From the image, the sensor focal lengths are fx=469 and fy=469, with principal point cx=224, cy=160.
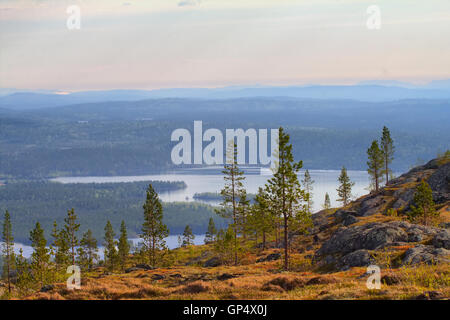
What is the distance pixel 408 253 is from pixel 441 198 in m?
43.5

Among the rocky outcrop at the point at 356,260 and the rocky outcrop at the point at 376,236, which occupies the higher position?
the rocky outcrop at the point at 376,236

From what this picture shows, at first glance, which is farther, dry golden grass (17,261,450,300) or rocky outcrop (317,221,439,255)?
rocky outcrop (317,221,439,255)

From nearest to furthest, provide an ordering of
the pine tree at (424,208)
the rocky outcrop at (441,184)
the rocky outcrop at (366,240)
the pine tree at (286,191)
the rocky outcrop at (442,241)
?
the rocky outcrop at (442,241) < the rocky outcrop at (366,240) < the pine tree at (286,191) < the pine tree at (424,208) < the rocky outcrop at (441,184)

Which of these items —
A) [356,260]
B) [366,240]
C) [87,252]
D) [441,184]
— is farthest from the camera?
[87,252]

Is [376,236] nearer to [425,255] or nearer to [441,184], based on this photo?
[425,255]

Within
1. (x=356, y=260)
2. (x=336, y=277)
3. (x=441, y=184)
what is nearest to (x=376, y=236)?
(x=356, y=260)

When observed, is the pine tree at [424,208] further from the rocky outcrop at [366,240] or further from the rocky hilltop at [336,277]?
the rocky outcrop at [366,240]

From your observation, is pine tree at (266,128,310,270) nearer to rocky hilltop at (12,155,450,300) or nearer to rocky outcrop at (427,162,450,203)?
rocky hilltop at (12,155,450,300)

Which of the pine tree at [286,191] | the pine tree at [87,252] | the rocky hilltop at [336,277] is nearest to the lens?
the rocky hilltop at [336,277]

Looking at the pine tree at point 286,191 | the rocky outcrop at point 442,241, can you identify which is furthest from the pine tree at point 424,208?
the rocky outcrop at point 442,241

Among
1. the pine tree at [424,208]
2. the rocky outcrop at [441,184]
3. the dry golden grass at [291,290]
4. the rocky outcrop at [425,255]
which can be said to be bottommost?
the dry golden grass at [291,290]

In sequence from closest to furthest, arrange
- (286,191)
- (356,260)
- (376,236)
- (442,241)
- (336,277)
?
(336,277) < (442,241) < (356,260) < (376,236) < (286,191)

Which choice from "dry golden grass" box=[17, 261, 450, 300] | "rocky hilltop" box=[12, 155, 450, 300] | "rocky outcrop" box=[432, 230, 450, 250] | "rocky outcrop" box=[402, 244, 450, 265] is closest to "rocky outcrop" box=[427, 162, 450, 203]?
"rocky hilltop" box=[12, 155, 450, 300]
